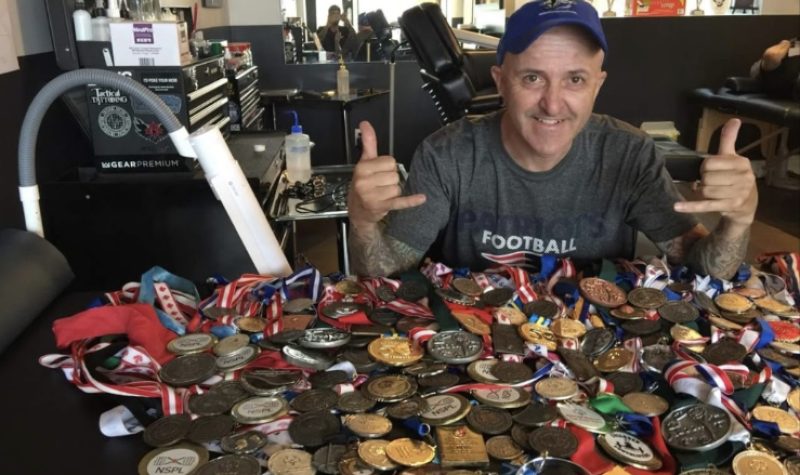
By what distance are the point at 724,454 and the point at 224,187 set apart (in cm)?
77

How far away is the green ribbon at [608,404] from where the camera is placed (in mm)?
782

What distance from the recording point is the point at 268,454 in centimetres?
72

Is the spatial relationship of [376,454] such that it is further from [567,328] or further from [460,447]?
[567,328]

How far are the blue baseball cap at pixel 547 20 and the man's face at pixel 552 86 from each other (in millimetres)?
21

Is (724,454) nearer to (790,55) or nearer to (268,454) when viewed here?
(268,454)

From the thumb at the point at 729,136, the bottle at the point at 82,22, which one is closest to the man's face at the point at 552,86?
the thumb at the point at 729,136

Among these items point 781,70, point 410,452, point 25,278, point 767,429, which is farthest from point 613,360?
point 781,70

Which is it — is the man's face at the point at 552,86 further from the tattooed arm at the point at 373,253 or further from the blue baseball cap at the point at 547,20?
the tattooed arm at the point at 373,253

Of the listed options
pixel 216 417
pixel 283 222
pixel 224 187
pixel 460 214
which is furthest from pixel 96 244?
pixel 216 417

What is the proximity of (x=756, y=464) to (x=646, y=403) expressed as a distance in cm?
13

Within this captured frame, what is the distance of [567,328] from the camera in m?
0.96

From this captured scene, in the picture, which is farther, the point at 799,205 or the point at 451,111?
the point at 799,205

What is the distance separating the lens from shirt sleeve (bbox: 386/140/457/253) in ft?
4.68

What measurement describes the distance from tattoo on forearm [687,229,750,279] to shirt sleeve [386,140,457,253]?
544 millimetres
